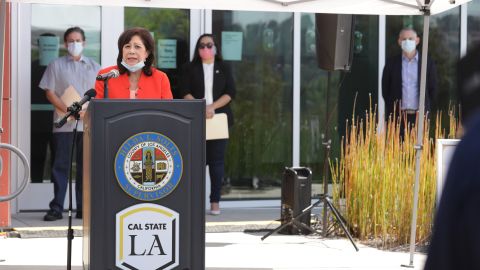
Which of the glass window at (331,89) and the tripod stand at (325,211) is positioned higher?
the glass window at (331,89)

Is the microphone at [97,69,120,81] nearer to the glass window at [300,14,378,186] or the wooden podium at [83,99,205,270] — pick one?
the wooden podium at [83,99,205,270]

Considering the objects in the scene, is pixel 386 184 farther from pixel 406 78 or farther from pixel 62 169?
pixel 62 169

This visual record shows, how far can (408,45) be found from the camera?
35.1ft

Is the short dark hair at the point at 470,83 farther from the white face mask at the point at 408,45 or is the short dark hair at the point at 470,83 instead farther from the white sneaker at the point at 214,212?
the white face mask at the point at 408,45

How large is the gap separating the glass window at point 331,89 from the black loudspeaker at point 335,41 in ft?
9.55

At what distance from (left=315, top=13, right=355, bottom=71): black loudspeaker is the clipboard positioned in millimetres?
1736

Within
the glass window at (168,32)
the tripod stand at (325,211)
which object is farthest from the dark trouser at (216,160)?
the tripod stand at (325,211)

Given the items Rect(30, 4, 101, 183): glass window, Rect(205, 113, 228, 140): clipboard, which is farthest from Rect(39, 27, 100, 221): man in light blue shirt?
Rect(205, 113, 228, 140): clipboard

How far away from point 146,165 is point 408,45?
643 centimetres

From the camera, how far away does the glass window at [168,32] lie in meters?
10.7

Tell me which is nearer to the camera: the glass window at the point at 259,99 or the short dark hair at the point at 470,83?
the short dark hair at the point at 470,83

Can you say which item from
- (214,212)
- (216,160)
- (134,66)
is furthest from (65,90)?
(134,66)

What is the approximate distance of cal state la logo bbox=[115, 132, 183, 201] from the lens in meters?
4.79

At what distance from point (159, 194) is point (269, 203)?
653 cm
